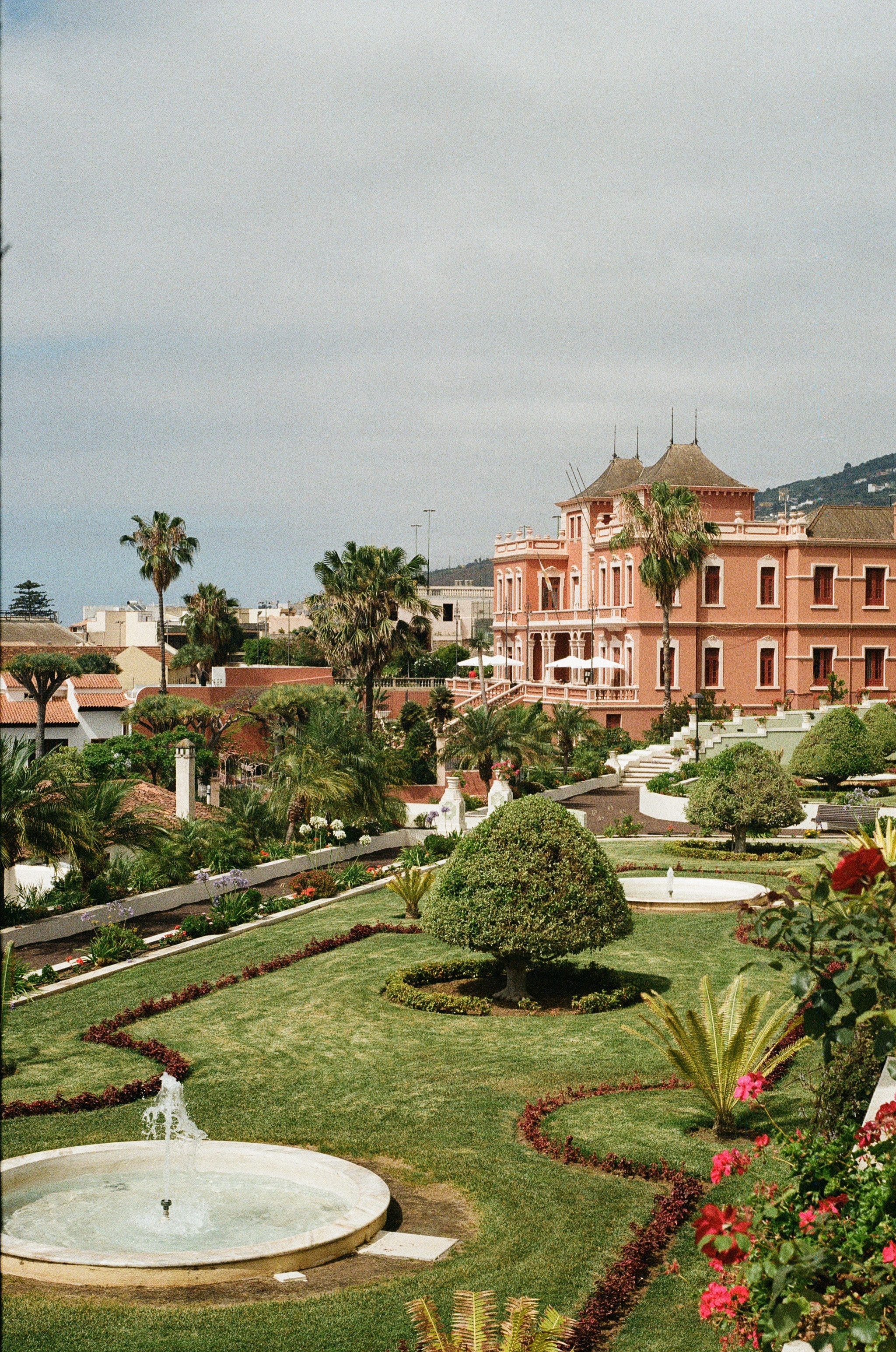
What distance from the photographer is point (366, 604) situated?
147ft

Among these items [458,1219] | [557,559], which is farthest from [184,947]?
[557,559]

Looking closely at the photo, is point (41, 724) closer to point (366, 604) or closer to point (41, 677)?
point (41, 677)

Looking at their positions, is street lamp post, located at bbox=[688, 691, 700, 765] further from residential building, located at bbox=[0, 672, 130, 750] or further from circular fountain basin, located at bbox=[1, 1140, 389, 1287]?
circular fountain basin, located at bbox=[1, 1140, 389, 1287]

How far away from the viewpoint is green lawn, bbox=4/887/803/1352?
7.84 meters

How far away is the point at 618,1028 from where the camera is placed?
14812 mm

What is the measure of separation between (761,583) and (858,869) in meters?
50.3

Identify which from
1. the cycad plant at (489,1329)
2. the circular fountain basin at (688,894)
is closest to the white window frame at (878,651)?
the circular fountain basin at (688,894)

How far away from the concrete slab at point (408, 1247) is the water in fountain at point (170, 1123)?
1890 mm

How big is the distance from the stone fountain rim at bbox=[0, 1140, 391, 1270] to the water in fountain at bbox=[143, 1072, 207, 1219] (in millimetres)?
156

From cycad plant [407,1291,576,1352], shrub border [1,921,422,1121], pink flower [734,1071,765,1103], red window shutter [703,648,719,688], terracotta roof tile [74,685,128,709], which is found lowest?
shrub border [1,921,422,1121]

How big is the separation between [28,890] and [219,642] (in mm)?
59171

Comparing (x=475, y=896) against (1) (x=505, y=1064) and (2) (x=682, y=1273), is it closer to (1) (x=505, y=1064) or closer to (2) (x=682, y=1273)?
(1) (x=505, y=1064)

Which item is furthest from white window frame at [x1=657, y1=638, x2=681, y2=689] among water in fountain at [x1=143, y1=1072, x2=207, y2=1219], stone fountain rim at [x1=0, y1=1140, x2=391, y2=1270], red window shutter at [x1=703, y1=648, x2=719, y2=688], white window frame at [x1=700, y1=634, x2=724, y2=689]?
stone fountain rim at [x1=0, y1=1140, x2=391, y2=1270]

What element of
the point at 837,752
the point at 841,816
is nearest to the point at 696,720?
the point at 837,752
